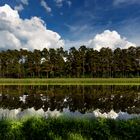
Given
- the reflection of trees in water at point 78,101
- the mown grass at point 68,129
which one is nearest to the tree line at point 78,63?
the reflection of trees in water at point 78,101

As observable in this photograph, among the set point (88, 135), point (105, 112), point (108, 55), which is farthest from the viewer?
point (108, 55)

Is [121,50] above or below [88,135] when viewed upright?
above

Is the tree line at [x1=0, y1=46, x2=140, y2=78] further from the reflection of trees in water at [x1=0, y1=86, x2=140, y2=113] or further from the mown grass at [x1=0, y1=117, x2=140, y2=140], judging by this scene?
the mown grass at [x1=0, y1=117, x2=140, y2=140]

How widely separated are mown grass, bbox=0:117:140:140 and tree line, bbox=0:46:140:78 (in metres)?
110

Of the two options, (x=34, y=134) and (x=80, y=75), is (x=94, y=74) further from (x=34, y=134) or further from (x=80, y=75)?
(x=34, y=134)

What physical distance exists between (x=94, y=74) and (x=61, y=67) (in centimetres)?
1274

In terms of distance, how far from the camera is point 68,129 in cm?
1694

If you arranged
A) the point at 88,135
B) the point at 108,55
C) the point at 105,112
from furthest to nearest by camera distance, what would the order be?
the point at 108,55 < the point at 105,112 < the point at 88,135

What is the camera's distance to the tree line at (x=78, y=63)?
129m

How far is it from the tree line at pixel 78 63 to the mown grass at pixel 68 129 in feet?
361

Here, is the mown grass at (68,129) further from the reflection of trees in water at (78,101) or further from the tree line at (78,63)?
the tree line at (78,63)

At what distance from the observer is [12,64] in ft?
447

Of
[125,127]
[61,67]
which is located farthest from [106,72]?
[125,127]

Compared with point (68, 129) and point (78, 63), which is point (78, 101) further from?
point (78, 63)
